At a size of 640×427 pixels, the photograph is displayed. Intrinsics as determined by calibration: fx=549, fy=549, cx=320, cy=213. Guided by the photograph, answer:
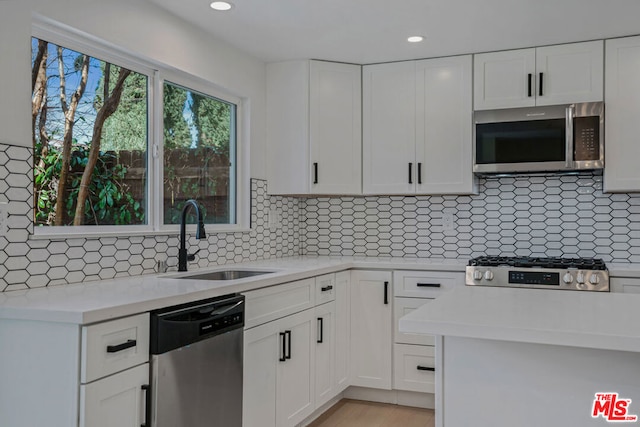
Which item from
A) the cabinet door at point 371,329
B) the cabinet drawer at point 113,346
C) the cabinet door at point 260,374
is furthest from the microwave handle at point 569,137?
the cabinet drawer at point 113,346

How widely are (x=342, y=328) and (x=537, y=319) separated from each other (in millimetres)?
2133

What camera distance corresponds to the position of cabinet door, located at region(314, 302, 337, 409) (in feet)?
10.8

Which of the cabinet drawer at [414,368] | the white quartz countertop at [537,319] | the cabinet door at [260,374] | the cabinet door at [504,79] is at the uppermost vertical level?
the cabinet door at [504,79]

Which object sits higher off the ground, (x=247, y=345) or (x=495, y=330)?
(x=495, y=330)

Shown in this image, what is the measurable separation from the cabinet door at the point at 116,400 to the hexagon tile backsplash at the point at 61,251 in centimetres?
67

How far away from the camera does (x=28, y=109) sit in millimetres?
2232

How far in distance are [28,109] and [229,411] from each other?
4.98 feet

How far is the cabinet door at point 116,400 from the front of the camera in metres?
1.71

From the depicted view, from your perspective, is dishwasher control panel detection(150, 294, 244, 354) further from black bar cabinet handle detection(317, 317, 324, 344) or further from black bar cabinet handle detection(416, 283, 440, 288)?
black bar cabinet handle detection(416, 283, 440, 288)

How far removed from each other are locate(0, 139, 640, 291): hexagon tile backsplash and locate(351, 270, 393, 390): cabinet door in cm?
63

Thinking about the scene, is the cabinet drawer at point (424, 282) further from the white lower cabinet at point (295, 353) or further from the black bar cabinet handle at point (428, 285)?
the white lower cabinet at point (295, 353)

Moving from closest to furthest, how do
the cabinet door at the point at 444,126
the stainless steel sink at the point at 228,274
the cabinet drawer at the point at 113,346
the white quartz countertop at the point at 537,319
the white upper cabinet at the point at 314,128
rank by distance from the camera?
the white quartz countertop at the point at 537,319, the cabinet drawer at the point at 113,346, the stainless steel sink at the point at 228,274, the cabinet door at the point at 444,126, the white upper cabinet at the point at 314,128

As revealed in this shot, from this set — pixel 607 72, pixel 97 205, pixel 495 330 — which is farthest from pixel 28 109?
pixel 607 72

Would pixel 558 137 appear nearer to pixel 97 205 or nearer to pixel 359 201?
pixel 359 201
